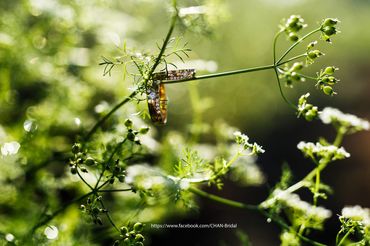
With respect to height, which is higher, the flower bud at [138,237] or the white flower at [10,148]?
the white flower at [10,148]

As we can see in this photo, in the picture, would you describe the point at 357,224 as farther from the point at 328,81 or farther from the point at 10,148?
the point at 10,148

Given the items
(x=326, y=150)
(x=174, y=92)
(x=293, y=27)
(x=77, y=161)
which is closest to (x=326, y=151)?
(x=326, y=150)

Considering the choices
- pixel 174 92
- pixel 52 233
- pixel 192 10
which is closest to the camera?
pixel 192 10

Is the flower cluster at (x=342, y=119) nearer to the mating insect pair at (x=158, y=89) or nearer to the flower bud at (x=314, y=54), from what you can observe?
the flower bud at (x=314, y=54)

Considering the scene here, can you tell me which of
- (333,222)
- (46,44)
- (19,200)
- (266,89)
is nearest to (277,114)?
(266,89)

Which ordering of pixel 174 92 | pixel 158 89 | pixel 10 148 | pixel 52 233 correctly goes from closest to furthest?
pixel 158 89
pixel 52 233
pixel 10 148
pixel 174 92

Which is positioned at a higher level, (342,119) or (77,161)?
(342,119)

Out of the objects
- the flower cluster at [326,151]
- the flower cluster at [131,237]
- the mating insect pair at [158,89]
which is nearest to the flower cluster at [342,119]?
the flower cluster at [326,151]

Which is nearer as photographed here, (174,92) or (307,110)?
(307,110)
